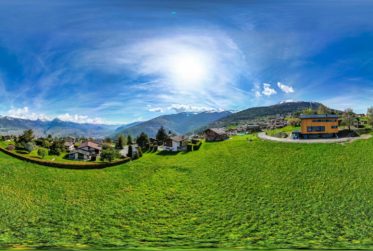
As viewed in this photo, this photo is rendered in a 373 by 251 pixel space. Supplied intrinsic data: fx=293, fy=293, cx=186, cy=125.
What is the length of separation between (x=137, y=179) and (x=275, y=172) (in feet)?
31.6

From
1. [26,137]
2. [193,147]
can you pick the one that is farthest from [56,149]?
[193,147]

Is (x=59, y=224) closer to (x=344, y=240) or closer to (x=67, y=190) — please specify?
(x=67, y=190)

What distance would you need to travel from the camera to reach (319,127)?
3056cm

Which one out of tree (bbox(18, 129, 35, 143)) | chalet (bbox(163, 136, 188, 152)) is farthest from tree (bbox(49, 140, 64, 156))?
chalet (bbox(163, 136, 188, 152))

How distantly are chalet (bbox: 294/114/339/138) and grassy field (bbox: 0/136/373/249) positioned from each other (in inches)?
206

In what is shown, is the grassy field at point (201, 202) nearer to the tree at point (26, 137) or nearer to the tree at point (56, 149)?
Answer: the tree at point (56, 149)

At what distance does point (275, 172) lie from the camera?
20.4 m

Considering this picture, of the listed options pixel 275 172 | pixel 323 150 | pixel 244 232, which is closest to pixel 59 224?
pixel 244 232

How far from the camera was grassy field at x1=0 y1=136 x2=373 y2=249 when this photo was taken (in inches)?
482

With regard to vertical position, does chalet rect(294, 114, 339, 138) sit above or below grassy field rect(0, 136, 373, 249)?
above

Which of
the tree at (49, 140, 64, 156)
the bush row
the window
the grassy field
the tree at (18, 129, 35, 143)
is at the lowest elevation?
the grassy field

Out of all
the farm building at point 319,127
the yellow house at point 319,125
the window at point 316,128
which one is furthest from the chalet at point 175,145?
the window at point 316,128

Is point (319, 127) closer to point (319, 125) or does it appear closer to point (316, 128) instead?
point (319, 125)

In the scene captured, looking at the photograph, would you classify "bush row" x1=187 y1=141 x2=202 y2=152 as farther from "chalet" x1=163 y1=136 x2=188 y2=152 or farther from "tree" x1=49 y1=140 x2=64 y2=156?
"tree" x1=49 y1=140 x2=64 y2=156
